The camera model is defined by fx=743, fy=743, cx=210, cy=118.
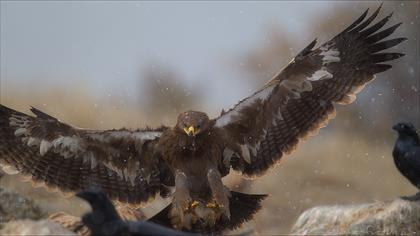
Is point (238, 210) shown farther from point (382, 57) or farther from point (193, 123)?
point (382, 57)

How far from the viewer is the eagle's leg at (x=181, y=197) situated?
7102 millimetres

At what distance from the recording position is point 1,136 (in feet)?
25.0

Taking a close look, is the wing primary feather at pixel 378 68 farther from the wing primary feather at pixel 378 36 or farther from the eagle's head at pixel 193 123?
the eagle's head at pixel 193 123

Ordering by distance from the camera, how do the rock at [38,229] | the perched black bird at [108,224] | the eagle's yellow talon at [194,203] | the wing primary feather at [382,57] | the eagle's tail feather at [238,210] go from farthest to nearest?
the wing primary feather at [382,57] < the eagle's tail feather at [238,210] < the eagle's yellow talon at [194,203] < the rock at [38,229] < the perched black bird at [108,224]

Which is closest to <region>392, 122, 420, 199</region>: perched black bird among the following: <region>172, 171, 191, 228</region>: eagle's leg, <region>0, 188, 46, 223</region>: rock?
<region>172, 171, 191, 228</region>: eagle's leg

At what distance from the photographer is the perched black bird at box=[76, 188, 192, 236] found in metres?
4.43

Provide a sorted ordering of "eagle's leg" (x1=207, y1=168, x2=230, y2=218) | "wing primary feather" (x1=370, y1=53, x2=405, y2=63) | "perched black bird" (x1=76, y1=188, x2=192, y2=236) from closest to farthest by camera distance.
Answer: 1. "perched black bird" (x1=76, y1=188, x2=192, y2=236)
2. "eagle's leg" (x1=207, y1=168, x2=230, y2=218)
3. "wing primary feather" (x1=370, y1=53, x2=405, y2=63)

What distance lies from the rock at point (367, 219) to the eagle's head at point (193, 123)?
1378 mm

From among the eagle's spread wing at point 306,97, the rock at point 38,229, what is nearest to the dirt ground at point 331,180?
the eagle's spread wing at point 306,97

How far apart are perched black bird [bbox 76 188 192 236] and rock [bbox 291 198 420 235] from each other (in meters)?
2.66

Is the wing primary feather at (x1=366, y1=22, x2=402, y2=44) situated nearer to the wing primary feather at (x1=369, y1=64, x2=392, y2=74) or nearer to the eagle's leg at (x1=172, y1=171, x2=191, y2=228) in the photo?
the wing primary feather at (x1=369, y1=64, x2=392, y2=74)

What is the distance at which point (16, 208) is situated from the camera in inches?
308

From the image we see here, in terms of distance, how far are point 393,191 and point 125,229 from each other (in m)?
10.2

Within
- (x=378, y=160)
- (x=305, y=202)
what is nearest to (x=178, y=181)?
(x=305, y=202)
